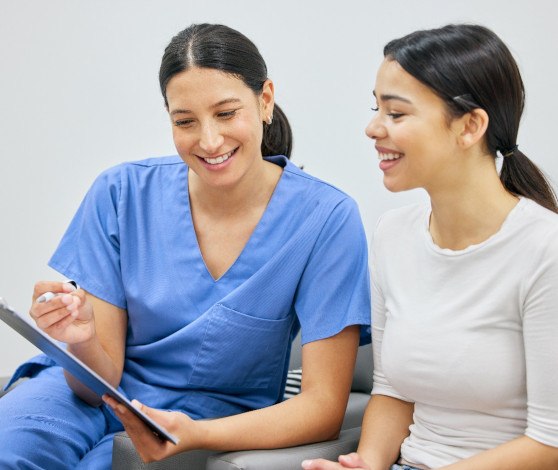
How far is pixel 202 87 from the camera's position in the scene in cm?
142

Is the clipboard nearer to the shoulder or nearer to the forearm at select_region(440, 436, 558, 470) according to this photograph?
the forearm at select_region(440, 436, 558, 470)

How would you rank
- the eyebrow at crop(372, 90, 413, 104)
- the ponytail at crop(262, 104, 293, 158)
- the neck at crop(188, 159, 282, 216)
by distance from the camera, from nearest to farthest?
the eyebrow at crop(372, 90, 413, 104) < the neck at crop(188, 159, 282, 216) < the ponytail at crop(262, 104, 293, 158)

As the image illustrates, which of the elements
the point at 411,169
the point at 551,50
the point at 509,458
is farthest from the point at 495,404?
the point at 551,50

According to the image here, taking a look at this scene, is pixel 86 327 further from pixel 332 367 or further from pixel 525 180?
pixel 525 180

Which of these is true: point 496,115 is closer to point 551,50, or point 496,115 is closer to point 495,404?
point 495,404

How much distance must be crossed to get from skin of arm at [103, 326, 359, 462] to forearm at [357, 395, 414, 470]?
7 centimetres

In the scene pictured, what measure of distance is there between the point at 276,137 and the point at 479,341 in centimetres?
71

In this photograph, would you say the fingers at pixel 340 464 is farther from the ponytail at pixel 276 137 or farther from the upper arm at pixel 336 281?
the ponytail at pixel 276 137

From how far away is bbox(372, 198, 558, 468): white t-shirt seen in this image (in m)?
1.13

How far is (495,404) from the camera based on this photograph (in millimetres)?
1188

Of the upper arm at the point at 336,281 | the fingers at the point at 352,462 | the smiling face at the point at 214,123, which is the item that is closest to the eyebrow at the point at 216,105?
the smiling face at the point at 214,123

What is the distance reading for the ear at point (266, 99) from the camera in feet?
5.00

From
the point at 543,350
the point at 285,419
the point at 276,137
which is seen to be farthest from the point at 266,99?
the point at 543,350

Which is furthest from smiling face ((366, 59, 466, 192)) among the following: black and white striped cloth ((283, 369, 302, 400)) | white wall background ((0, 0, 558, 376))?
white wall background ((0, 0, 558, 376))
